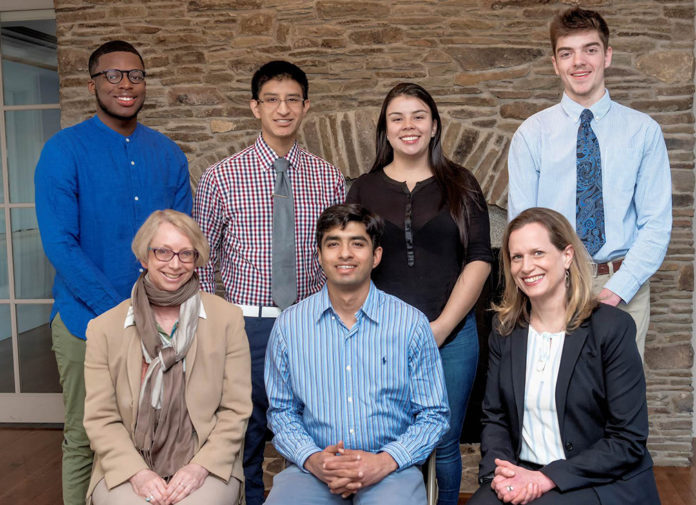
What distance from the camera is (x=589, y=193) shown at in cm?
223

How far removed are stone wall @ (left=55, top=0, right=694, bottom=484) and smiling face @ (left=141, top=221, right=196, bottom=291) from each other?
6.17 ft

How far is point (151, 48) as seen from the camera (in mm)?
3922

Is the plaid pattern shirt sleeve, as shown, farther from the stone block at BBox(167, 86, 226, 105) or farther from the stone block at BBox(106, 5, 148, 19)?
the stone block at BBox(106, 5, 148, 19)

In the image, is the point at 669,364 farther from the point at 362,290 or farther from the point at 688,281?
the point at 362,290

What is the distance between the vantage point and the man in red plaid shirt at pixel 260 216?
2.38m

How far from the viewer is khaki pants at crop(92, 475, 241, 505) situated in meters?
1.92

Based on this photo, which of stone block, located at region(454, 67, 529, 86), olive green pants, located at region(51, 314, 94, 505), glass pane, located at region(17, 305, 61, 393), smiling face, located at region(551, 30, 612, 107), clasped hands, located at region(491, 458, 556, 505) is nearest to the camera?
clasped hands, located at region(491, 458, 556, 505)

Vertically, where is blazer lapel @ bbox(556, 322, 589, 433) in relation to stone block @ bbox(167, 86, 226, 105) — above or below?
below

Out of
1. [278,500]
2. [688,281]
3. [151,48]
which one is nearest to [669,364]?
[688,281]

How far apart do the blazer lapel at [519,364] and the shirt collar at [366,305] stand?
399mm

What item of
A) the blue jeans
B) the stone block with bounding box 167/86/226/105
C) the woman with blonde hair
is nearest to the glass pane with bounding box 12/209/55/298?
the stone block with bounding box 167/86/226/105

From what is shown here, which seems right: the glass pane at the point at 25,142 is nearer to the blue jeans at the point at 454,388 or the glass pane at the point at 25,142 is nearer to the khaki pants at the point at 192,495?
the khaki pants at the point at 192,495

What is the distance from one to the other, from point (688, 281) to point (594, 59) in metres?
1.99

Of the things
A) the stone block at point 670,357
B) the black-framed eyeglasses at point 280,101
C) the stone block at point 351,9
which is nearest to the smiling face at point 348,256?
the black-framed eyeglasses at point 280,101
